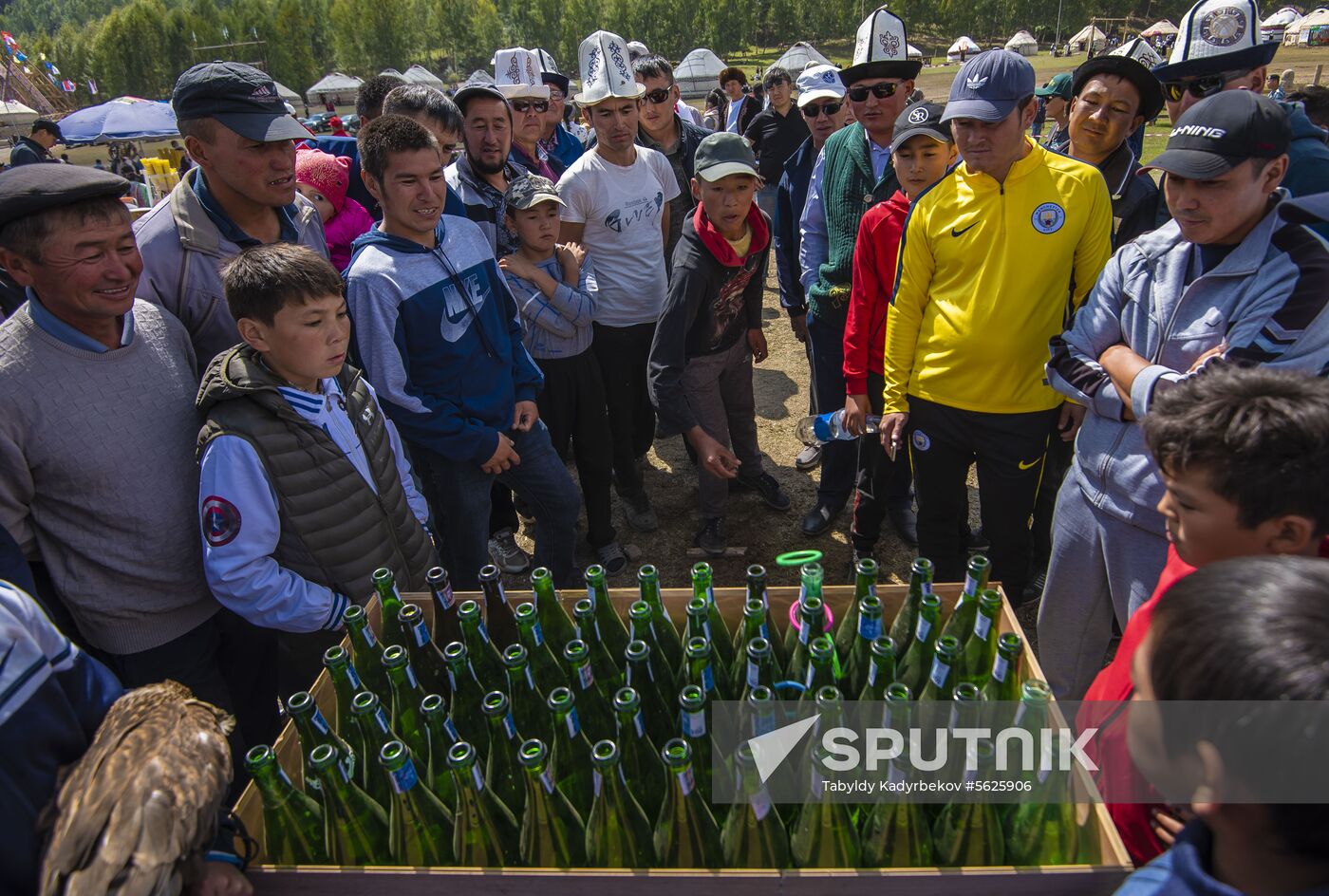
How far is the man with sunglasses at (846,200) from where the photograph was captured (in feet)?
12.4

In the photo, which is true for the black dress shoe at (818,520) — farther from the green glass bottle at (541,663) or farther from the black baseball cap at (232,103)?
the black baseball cap at (232,103)

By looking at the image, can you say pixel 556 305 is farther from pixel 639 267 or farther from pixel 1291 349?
pixel 1291 349

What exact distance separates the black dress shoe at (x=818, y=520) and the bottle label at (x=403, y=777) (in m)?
3.20

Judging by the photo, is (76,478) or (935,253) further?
(935,253)

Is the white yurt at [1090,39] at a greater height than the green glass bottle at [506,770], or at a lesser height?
greater

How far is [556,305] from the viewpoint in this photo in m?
3.69

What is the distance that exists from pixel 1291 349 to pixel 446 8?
292 ft

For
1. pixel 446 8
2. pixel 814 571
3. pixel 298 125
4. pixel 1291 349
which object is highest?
pixel 446 8

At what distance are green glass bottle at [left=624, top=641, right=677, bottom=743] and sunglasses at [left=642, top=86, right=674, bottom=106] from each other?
484 centimetres

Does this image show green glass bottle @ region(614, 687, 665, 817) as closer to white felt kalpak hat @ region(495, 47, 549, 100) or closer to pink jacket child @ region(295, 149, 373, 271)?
pink jacket child @ region(295, 149, 373, 271)

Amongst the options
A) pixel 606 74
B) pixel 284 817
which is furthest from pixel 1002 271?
pixel 606 74

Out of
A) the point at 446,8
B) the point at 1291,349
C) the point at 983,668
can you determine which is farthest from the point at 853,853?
the point at 446,8

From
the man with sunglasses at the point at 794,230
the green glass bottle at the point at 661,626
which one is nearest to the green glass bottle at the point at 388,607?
the green glass bottle at the point at 661,626

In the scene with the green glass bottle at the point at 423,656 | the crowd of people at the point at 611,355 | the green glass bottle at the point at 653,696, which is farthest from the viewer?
the crowd of people at the point at 611,355
